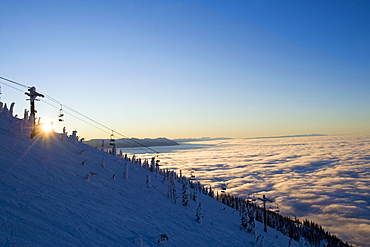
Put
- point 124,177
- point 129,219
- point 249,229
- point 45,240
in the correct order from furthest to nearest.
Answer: point 249,229
point 124,177
point 129,219
point 45,240

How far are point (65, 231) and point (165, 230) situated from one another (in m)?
7.71

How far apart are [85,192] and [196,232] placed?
9.21 m

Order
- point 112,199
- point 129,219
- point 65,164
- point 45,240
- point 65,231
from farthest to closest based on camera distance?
point 65,164
point 112,199
point 129,219
point 65,231
point 45,240

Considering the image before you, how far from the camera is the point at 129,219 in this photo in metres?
14.6

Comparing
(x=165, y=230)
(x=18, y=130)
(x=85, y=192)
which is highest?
(x=18, y=130)

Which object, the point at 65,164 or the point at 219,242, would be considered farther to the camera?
the point at 65,164

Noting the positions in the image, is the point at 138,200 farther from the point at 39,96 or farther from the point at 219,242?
the point at 39,96

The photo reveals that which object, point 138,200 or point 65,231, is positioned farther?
point 138,200

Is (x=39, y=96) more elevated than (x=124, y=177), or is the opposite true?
(x=39, y=96)

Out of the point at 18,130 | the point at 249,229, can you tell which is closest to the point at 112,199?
the point at 18,130

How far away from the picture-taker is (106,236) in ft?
35.7

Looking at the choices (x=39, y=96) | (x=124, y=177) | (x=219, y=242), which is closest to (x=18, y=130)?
(x=39, y=96)

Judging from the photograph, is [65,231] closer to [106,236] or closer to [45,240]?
[45,240]

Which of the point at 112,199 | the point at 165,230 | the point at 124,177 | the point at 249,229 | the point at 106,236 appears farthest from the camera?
the point at 249,229
